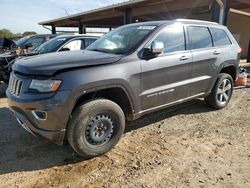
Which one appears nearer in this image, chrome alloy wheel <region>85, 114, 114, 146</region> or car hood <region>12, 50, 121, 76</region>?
car hood <region>12, 50, 121, 76</region>

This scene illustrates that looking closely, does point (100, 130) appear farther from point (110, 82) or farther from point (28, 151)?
point (28, 151)

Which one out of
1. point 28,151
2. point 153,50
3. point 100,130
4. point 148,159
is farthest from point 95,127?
point 153,50

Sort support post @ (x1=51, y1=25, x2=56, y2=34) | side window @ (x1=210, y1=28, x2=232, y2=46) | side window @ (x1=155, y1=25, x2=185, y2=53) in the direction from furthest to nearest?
1. support post @ (x1=51, y1=25, x2=56, y2=34)
2. side window @ (x1=210, y1=28, x2=232, y2=46)
3. side window @ (x1=155, y1=25, x2=185, y2=53)

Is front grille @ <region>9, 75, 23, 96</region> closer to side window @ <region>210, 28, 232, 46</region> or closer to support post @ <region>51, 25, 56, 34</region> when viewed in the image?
side window @ <region>210, 28, 232, 46</region>

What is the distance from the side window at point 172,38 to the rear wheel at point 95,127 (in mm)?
1435

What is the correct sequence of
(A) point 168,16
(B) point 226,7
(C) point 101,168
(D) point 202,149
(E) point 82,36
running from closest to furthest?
(C) point 101,168 → (D) point 202,149 → (E) point 82,36 → (B) point 226,7 → (A) point 168,16

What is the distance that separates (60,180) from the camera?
3.14 m

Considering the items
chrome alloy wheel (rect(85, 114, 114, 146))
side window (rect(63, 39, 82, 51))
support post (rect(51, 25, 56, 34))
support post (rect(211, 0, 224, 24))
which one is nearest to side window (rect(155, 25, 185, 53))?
chrome alloy wheel (rect(85, 114, 114, 146))

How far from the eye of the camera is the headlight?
3.21 metres

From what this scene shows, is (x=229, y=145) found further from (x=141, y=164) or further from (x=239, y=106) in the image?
(x=239, y=106)

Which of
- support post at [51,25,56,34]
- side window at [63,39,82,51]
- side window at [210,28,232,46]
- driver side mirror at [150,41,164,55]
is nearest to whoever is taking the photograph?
driver side mirror at [150,41,164,55]

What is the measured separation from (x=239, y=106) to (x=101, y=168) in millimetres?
4066

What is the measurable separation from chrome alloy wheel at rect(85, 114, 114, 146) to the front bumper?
394mm

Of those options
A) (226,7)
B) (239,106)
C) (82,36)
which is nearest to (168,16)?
(226,7)
